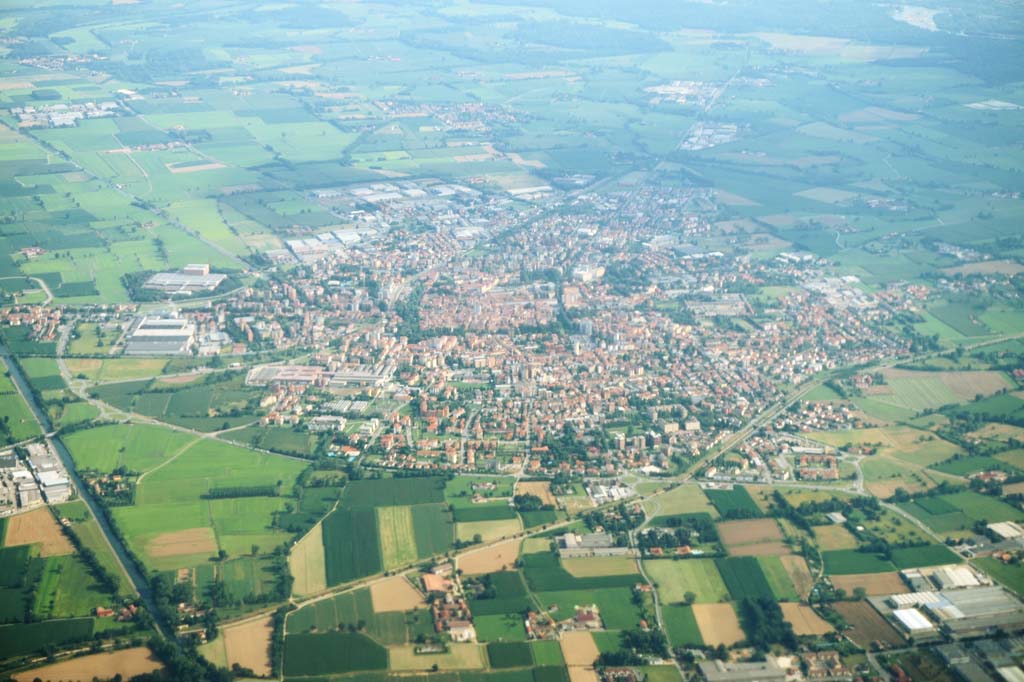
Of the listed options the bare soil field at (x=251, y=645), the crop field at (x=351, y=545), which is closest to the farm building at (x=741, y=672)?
the crop field at (x=351, y=545)

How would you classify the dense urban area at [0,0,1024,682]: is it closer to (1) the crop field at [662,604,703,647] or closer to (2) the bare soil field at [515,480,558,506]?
(1) the crop field at [662,604,703,647]

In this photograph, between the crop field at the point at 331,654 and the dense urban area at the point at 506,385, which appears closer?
the crop field at the point at 331,654

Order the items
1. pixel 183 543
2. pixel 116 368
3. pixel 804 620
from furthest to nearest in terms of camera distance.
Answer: pixel 116 368 < pixel 183 543 < pixel 804 620

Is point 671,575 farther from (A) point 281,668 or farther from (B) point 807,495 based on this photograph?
(A) point 281,668

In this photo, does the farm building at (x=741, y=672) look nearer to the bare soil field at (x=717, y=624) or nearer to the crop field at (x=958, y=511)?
the bare soil field at (x=717, y=624)

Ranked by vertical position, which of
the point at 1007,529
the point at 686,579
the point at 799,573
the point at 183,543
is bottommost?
the point at 799,573

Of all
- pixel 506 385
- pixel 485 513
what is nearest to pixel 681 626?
pixel 485 513

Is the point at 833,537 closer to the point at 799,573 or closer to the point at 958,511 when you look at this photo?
the point at 799,573
